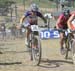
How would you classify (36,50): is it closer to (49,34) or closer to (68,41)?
(68,41)

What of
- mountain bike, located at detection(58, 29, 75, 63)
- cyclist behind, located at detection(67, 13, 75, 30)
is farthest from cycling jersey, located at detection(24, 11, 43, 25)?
cyclist behind, located at detection(67, 13, 75, 30)

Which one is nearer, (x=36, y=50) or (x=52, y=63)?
(x=36, y=50)

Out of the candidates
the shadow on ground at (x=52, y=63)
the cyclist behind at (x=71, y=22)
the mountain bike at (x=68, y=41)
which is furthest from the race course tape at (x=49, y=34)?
the cyclist behind at (x=71, y=22)

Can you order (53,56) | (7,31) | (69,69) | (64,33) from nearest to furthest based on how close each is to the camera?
(69,69) < (64,33) < (53,56) < (7,31)

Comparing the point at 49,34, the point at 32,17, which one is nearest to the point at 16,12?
the point at 49,34

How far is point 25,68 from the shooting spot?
10.2m

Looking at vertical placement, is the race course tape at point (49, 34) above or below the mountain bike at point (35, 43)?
below

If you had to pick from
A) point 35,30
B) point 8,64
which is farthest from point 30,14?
point 8,64

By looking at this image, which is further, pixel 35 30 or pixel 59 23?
pixel 59 23

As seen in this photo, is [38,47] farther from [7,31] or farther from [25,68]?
[7,31]

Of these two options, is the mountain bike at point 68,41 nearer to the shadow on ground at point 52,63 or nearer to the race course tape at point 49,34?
the shadow on ground at point 52,63

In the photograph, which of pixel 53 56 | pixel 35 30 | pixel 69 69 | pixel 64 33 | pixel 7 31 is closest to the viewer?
pixel 69 69

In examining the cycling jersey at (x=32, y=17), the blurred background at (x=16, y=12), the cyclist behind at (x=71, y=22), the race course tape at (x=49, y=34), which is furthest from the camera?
the blurred background at (x=16, y=12)

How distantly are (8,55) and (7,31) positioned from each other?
1058 cm
